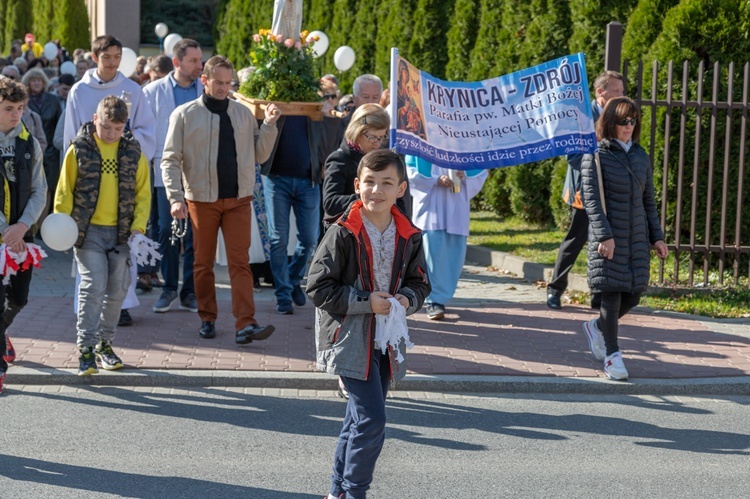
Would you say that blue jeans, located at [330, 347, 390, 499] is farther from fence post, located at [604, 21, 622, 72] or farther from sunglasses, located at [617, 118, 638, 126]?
fence post, located at [604, 21, 622, 72]

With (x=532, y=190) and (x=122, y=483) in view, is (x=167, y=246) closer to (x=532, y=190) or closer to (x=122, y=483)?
(x=122, y=483)

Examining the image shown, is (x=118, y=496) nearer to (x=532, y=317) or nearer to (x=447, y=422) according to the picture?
(x=447, y=422)

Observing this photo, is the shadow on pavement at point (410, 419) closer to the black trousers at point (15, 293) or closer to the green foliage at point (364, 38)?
the black trousers at point (15, 293)

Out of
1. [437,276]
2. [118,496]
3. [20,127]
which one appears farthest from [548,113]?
[118,496]

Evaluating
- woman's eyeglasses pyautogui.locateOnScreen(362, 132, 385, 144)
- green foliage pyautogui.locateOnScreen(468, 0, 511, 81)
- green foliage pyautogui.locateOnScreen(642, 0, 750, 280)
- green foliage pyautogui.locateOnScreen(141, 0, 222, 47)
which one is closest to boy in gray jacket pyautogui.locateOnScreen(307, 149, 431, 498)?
woman's eyeglasses pyautogui.locateOnScreen(362, 132, 385, 144)

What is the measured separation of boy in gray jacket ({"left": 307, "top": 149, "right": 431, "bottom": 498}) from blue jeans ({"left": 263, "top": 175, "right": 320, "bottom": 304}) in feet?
14.6

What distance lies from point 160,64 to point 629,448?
20.6ft

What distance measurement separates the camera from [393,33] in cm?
1839

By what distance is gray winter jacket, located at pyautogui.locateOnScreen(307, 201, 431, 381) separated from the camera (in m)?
4.73

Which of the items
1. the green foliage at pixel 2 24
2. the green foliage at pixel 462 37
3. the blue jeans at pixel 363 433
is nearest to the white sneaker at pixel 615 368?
the blue jeans at pixel 363 433

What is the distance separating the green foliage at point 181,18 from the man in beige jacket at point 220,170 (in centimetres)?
3610

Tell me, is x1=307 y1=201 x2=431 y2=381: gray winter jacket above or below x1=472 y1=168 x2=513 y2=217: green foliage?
below

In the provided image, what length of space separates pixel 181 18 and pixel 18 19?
20.5 ft

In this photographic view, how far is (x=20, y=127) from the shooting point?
6.58m
